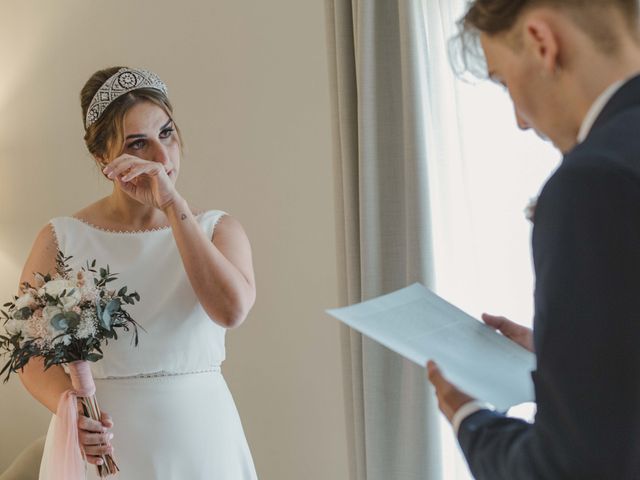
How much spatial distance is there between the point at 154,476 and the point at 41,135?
7.65ft

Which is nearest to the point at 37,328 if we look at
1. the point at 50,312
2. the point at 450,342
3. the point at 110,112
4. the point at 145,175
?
the point at 50,312

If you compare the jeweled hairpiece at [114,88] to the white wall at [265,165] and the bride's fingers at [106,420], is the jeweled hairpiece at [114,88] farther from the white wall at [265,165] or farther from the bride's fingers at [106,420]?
the white wall at [265,165]

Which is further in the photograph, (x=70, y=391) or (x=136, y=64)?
(x=136, y=64)

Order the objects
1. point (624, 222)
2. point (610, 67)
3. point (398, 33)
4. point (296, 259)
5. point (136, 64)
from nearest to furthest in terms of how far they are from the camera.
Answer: point (624, 222) → point (610, 67) → point (398, 33) → point (296, 259) → point (136, 64)

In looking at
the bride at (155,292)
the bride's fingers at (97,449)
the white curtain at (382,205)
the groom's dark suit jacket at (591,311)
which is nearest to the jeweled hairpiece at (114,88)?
the bride at (155,292)

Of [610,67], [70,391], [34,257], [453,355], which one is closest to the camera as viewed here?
[610,67]

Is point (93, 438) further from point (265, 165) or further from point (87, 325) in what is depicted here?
point (265, 165)

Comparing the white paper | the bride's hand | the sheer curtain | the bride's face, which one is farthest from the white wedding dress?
the white paper

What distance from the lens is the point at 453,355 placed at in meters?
1.15

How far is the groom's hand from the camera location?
1083 millimetres

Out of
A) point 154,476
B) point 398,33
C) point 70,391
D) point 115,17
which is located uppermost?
point 115,17

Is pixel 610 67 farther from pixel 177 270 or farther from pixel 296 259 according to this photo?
pixel 296 259

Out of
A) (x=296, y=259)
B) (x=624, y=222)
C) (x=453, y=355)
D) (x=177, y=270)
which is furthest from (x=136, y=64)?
(x=624, y=222)

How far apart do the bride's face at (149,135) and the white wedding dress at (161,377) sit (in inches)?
8.7
